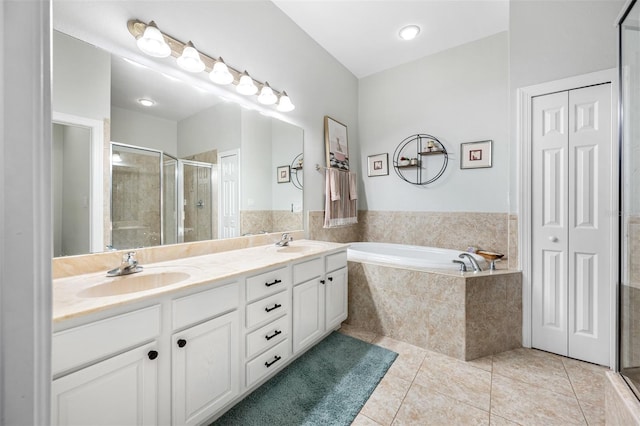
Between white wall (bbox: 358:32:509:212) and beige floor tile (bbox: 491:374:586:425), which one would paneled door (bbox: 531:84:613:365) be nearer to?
white wall (bbox: 358:32:509:212)

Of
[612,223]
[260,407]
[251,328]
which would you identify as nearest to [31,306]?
[251,328]

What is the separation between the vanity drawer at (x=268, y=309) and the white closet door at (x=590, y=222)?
2.15 meters

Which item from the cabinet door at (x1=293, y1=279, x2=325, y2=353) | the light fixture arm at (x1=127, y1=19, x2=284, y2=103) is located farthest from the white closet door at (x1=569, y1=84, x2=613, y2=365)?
the light fixture arm at (x1=127, y1=19, x2=284, y2=103)

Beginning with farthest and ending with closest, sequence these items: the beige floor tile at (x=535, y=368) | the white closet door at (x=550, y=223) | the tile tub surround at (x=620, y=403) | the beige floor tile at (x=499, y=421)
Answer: the white closet door at (x=550, y=223) < the beige floor tile at (x=535, y=368) < the beige floor tile at (x=499, y=421) < the tile tub surround at (x=620, y=403)

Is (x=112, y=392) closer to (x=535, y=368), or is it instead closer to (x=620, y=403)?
(x=620, y=403)

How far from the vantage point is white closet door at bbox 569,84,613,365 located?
1885 millimetres

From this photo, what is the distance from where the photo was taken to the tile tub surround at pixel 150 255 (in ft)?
4.06

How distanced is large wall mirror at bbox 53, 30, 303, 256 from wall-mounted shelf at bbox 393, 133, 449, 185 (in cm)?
168

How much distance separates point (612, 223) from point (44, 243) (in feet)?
9.33

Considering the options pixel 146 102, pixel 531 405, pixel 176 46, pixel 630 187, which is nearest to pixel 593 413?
pixel 531 405

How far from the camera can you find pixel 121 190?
1.42 m

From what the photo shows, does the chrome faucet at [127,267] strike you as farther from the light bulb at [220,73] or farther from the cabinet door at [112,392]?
the light bulb at [220,73]

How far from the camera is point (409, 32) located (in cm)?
262

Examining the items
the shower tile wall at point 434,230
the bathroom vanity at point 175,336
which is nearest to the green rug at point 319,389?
the bathroom vanity at point 175,336
